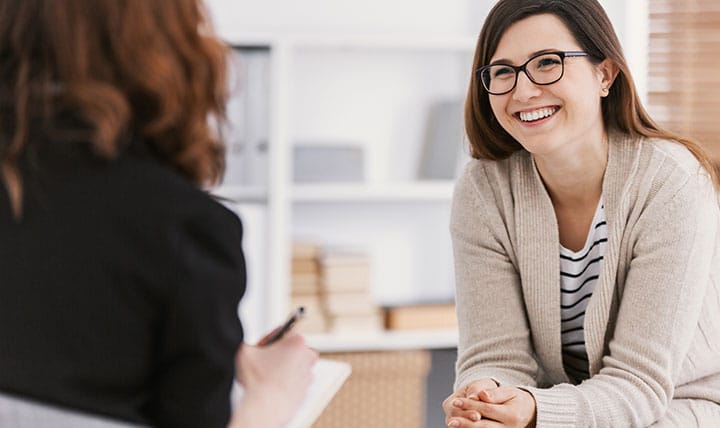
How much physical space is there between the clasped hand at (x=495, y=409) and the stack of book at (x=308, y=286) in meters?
1.21

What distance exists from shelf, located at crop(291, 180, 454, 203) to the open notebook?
1.43 m

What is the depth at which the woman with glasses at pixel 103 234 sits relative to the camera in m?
0.83

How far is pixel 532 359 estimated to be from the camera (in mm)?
1619

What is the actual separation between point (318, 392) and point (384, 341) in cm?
159

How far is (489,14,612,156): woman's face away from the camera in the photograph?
148 cm

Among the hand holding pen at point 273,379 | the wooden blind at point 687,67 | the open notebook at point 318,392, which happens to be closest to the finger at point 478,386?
the open notebook at point 318,392

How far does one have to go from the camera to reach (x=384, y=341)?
264cm

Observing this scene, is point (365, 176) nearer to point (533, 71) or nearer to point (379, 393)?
point (379, 393)

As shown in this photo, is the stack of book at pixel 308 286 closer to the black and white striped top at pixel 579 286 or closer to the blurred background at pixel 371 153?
the blurred background at pixel 371 153

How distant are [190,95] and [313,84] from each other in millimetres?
1943

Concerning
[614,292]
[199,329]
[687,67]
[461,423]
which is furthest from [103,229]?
[687,67]

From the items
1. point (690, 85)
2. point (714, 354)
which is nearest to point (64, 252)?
point (714, 354)

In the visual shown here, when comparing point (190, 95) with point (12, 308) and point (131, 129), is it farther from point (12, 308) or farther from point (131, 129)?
point (12, 308)

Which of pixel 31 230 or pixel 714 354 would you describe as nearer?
pixel 31 230
